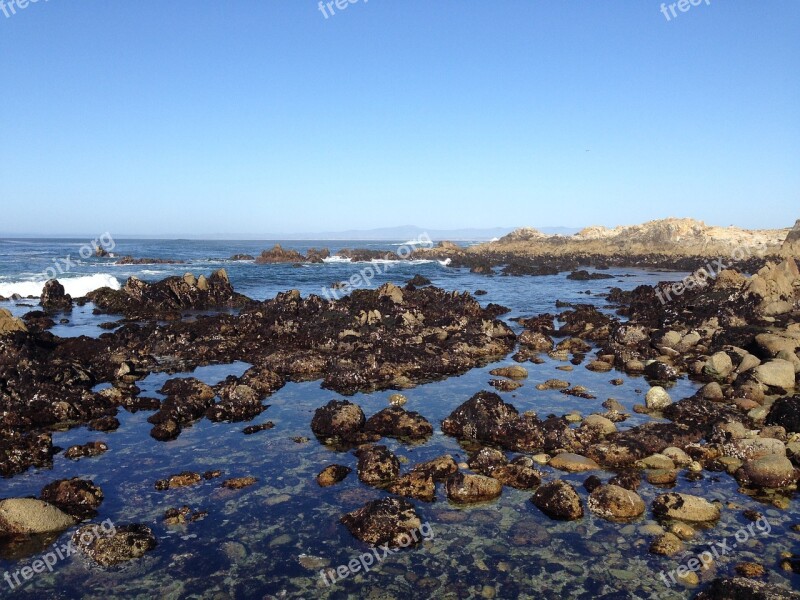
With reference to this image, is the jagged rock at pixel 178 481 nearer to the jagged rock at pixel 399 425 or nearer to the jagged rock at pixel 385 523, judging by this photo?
the jagged rock at pixel 385 523

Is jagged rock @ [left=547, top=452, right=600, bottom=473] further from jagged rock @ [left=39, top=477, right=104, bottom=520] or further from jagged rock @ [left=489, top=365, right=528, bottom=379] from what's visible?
jagged rock @ [left=39, top=477, right=104, bottom=520]

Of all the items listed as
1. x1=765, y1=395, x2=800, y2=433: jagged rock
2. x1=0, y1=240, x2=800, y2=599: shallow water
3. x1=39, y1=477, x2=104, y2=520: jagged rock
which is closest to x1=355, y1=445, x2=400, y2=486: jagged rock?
x1=0, y1=240, x2=800, y2=599: shallow water

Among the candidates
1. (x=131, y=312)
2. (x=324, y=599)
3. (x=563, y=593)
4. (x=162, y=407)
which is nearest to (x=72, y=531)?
(x=324, y=599)

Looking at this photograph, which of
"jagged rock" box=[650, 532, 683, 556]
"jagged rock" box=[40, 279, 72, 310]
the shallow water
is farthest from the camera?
"jagged rock" box=[40, 279, 72, 310]

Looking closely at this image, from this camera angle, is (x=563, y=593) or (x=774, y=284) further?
(x=774, y=284)

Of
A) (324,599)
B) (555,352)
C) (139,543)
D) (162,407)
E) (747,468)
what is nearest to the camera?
(324,599)

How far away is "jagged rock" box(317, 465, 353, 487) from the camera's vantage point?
38.0 feet

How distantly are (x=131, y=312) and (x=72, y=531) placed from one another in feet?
87.0

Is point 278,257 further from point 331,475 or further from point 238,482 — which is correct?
point 331,475

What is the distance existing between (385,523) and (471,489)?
7.53 feet

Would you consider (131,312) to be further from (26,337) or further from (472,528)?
(472,528)

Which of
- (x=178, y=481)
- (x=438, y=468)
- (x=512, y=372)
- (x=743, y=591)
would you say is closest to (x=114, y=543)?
(x=178, y=481)

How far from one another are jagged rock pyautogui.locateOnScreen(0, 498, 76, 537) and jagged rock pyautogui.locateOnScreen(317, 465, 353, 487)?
4810 mm

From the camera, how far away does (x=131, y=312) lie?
33.4 m
